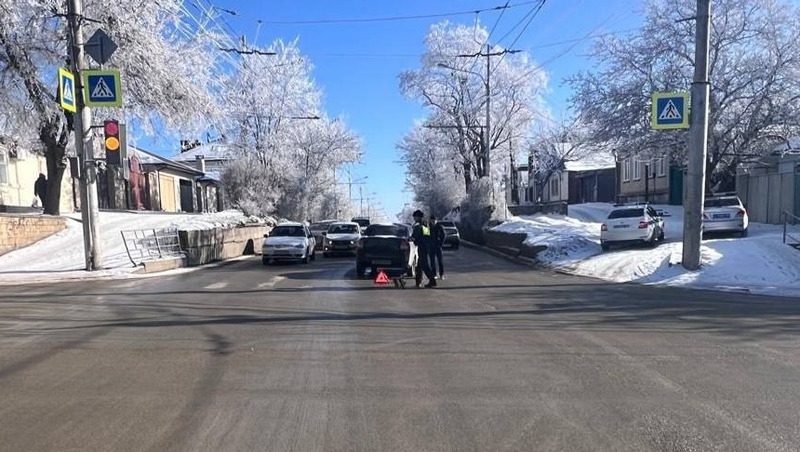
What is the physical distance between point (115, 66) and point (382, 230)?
10885 mm

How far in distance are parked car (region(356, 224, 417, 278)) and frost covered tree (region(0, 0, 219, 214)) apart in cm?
993

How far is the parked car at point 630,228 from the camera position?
19830mm

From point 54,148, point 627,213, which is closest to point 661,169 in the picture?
point 627,213

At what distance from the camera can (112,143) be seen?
1628 centimetres

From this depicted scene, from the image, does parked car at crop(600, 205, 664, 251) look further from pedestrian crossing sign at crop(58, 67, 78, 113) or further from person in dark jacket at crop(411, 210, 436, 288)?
pedestrian crossing sign at crop(58, 67, 78, 113)

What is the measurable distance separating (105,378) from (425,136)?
48068mm

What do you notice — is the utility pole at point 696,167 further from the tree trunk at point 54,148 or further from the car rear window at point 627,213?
the tree trunk at point 54,148

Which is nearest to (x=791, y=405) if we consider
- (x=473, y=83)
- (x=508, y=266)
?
(x=508, y=266)

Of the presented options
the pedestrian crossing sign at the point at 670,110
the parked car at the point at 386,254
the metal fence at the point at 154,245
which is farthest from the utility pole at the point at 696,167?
the metal fence at the point at 154,245

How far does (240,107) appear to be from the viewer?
43.0 m

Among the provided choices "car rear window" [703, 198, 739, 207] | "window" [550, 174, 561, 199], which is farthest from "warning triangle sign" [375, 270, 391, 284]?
"window" [550, 174, 561, 199]

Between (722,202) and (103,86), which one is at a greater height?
(103,86)

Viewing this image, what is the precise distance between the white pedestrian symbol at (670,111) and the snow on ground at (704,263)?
375cm

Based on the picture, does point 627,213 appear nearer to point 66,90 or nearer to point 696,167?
point 696,167
